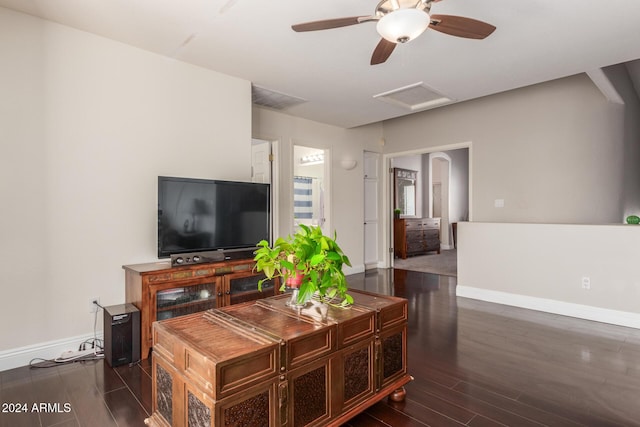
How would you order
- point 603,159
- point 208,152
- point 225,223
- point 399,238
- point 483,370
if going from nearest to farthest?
point 483,370
point 225,223
point 208,152
point 603,159
point 399,238

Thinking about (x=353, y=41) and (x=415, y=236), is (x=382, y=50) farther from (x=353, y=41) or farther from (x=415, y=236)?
(x=415, y=236)

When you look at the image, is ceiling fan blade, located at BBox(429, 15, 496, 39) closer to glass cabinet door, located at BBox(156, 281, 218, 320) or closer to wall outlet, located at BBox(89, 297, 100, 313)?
glass cabinet door, located at BBox(156, 281, 218, 320)

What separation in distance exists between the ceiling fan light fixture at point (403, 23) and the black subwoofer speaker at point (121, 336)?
2.62 m

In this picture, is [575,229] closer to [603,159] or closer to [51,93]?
[603,159]

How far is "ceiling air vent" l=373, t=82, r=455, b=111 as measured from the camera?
4.00 metres

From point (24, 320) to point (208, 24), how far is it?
2.63m

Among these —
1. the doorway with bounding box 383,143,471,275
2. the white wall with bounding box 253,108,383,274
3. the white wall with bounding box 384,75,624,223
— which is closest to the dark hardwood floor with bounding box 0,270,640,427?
the white wall with bounding box 384,75,624,223

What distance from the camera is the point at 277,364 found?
145 cm

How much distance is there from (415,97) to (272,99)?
1840 millimetres

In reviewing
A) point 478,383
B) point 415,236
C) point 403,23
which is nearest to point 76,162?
point 403,23

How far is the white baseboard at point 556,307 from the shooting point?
339cm

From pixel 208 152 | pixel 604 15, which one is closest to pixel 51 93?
Answer: pixel 208 152

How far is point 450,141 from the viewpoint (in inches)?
217

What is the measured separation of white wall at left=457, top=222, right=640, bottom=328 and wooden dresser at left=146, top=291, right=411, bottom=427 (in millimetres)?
2760
